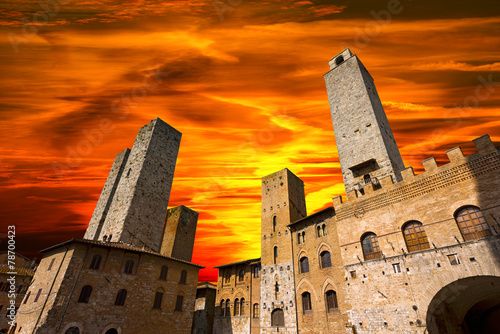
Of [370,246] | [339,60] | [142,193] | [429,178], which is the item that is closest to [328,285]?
[370,246]

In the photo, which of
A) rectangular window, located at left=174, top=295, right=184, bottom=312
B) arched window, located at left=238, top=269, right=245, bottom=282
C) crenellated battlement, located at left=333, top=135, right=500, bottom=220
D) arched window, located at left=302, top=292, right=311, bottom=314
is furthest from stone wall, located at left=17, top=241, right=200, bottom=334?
crenellated battlement, located at left=333, top=135, right=500, bottom=220

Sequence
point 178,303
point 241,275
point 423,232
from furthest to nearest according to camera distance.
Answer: point 241,275
point 178,303
point 423,232

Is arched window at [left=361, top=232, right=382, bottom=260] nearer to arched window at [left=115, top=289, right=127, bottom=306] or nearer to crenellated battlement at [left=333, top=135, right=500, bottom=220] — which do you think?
crenellated battlement at [left=333, top=135, right=500, bottom=220]

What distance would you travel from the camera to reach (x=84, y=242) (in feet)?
57.2

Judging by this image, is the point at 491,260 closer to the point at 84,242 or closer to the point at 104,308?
the point at 104,308

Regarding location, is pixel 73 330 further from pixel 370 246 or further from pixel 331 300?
pixel 370 246

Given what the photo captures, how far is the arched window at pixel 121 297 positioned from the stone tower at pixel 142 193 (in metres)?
4.65

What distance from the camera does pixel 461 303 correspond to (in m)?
13.8

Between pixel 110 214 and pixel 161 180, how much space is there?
6.20 m

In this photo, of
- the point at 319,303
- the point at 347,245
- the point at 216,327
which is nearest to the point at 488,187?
the point at 347,245

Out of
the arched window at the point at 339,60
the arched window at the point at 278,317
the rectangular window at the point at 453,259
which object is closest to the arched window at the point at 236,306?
the arched window at the point at 278,317

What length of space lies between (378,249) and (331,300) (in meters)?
6.42

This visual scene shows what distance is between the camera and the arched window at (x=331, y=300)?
1797 centimetres

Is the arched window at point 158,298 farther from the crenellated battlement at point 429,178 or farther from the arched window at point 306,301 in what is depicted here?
the crenellated battlement at point 429,178
